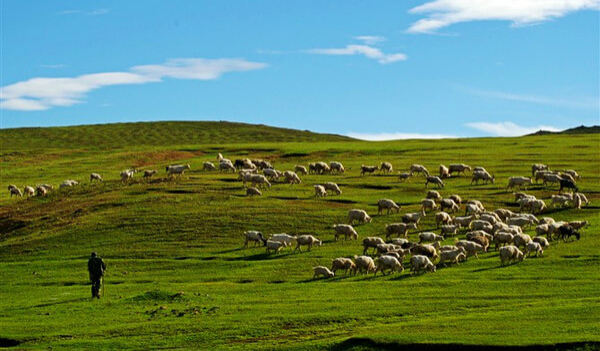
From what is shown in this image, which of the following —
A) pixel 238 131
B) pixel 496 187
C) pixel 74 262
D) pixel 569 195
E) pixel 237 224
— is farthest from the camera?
pixel 238 131

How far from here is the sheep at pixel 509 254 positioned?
39.6 metres

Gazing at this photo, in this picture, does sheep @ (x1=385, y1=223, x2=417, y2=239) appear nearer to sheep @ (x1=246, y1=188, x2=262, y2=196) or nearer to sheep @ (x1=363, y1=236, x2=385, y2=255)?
sheep @ (x1=363, y1=236, x2=385, y2=255)

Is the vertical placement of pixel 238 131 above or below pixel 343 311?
above

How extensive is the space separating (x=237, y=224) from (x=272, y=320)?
23871mm

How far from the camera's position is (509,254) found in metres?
39.8

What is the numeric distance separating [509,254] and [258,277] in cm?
1166

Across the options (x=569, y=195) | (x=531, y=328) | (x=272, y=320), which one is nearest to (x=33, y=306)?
(x=272, y=320)

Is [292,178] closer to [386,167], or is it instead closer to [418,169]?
[418,169]

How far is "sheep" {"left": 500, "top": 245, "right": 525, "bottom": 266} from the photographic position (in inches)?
1560

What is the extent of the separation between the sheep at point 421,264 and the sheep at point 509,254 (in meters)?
3.43

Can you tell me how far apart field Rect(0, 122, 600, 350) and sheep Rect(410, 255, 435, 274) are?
0.57m

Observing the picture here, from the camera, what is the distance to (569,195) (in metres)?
57.1

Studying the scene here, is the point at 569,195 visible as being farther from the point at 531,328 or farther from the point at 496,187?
the point at 531,328

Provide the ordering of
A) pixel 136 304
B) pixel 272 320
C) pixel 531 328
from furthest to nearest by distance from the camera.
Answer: pixel 136 304 → pixel 272 320 → pixel 531 328
